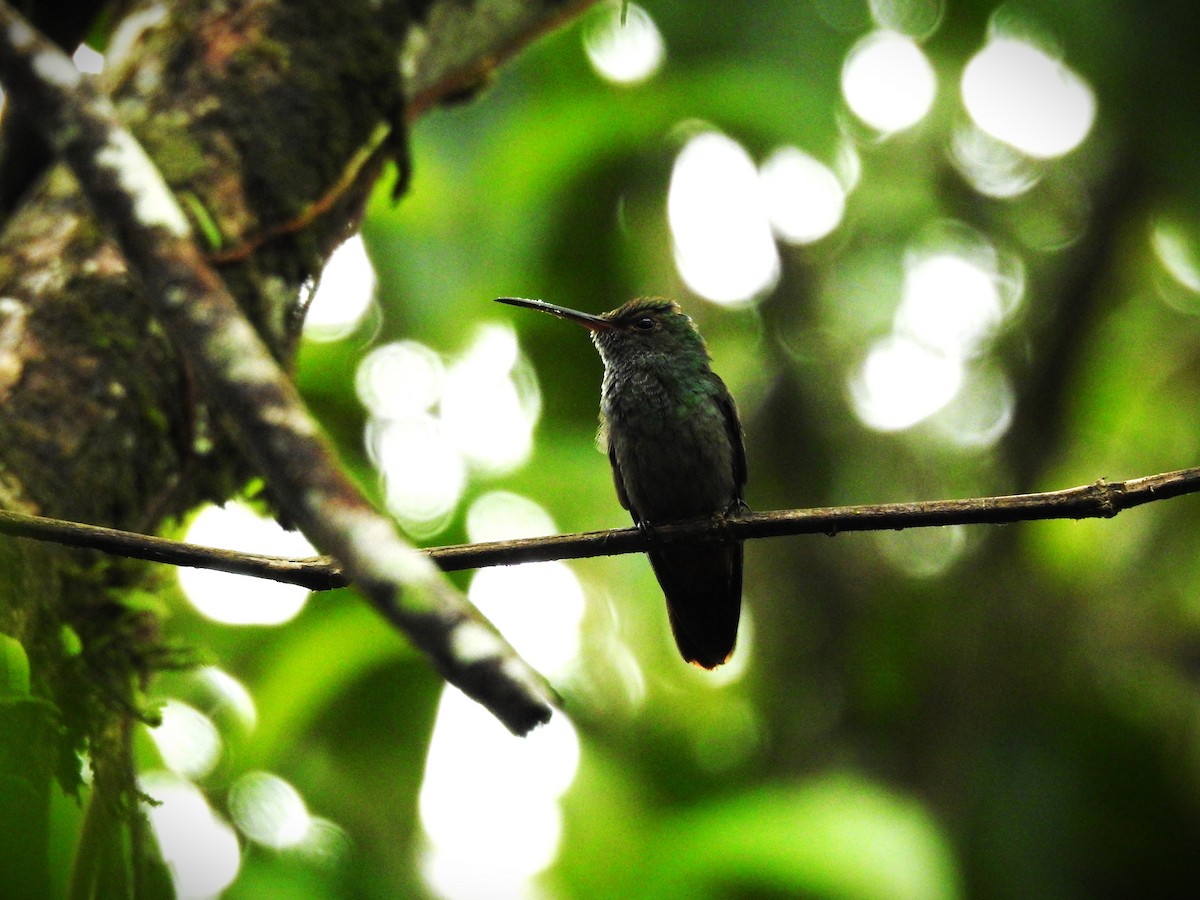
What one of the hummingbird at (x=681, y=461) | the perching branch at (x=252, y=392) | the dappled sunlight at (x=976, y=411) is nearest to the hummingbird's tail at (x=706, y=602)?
the hummingbird at (x=681, y=461)

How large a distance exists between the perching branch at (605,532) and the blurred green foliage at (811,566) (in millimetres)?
3123

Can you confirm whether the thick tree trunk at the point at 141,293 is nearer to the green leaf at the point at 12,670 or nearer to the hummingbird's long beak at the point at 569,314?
the green leaf at the point at 12,670

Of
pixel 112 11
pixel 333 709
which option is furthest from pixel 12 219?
pixel 333 709

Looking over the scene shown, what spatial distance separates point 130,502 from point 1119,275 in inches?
254

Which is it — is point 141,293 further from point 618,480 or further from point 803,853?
point 803,853

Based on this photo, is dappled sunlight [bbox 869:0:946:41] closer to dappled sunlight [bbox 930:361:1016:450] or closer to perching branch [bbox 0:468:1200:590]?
dappled sunlight [bbox 930:361:1016:450]

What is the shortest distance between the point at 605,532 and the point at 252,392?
95cm

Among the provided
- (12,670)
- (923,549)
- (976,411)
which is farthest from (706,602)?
(976,411)

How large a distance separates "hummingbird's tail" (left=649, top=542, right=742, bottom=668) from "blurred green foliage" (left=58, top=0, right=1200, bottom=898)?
45.5 inches

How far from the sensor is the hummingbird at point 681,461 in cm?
407

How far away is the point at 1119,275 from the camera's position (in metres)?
7.14

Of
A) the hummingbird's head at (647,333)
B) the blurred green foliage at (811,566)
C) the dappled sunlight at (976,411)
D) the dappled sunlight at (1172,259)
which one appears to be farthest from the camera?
the dappled sunlight at (976,411)

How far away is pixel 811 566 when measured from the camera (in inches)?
285

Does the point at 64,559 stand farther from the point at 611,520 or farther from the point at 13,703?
the point at 611,520
